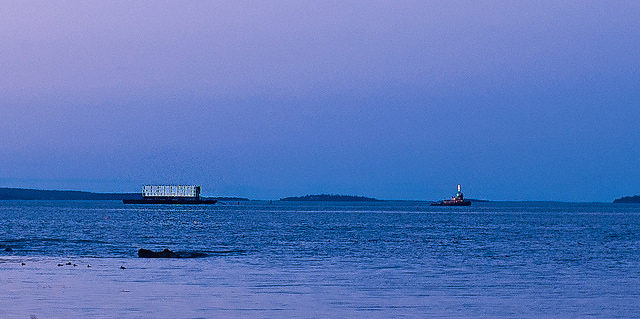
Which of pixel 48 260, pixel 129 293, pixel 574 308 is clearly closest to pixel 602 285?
pixel 574 308

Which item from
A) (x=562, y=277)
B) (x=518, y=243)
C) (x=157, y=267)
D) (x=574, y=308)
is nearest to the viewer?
(x=574, y=308)

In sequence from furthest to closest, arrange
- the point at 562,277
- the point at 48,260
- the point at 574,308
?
the point at 48,260
the point at 562,277
the point at 574,308

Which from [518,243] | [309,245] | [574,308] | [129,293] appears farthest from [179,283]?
[518,243]

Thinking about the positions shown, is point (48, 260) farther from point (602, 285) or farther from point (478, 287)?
point (602, 285)

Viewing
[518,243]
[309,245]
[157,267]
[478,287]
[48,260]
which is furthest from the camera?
[518,243]

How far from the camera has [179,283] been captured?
4012 cm

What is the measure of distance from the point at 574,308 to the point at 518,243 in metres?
51.9

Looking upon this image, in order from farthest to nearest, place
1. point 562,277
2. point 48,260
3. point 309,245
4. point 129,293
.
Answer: point 309,245, point 48,260, point 562,277, point 129,293

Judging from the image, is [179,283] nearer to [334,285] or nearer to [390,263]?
[334,285]

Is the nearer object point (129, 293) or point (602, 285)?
point (129, 293)

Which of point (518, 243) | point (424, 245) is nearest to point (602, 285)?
point (424, 245)

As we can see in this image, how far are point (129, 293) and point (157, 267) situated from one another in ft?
45.7

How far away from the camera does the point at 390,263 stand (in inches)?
2189

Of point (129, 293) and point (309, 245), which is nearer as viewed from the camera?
point (129, 293)
